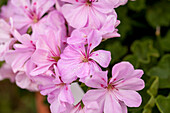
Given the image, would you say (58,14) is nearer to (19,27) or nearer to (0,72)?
(19,27)

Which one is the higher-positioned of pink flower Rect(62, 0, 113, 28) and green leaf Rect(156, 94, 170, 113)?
pink flower Rect(62, 0, 113, 28)

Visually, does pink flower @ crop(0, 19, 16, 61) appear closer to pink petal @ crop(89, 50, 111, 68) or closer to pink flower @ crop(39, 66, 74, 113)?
pink flower @ crop(39, 66, 74, 113)

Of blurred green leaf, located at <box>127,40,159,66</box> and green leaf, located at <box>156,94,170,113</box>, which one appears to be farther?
blurred green leaf, located at <box>127,40,159,66</box>

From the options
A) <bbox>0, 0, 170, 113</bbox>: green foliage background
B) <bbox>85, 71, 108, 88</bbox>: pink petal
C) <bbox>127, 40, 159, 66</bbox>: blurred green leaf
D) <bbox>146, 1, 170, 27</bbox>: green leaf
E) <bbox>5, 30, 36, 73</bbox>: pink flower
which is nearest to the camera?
<bbox>85, 71, 108, 88</bbox>: pink petal

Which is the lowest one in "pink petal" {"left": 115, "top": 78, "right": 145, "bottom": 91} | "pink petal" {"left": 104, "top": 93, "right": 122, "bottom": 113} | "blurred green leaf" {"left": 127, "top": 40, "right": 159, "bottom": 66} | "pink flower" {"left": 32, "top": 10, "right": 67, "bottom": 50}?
"blurred green leaf" {"left": 127, "top": 40, "right": 159, "bottom": 66}

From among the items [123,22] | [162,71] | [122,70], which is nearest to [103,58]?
[122,70]

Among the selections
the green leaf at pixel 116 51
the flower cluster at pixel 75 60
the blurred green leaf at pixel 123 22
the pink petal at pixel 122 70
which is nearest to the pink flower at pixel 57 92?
the flower cluster at pixel 75 60

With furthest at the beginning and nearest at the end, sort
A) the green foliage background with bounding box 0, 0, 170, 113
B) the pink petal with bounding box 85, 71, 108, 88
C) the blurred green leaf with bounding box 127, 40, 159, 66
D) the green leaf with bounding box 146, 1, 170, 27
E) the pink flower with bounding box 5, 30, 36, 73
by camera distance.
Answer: the green leaf with bounding box 146, 1, 170, 27, the blurred green leaf with bounding box 127, 40, 159, 66, the green foliage background with bounding box 0, 0, 170, 113, the pink flower with bounding box 5, 30, 36, 73, the pink petal with bounding box 85, 71, 108, 88

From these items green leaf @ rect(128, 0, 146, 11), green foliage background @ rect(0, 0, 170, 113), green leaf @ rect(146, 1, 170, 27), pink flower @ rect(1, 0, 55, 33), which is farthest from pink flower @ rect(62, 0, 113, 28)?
green leaf @ rect(146, 1, 170, 27)
